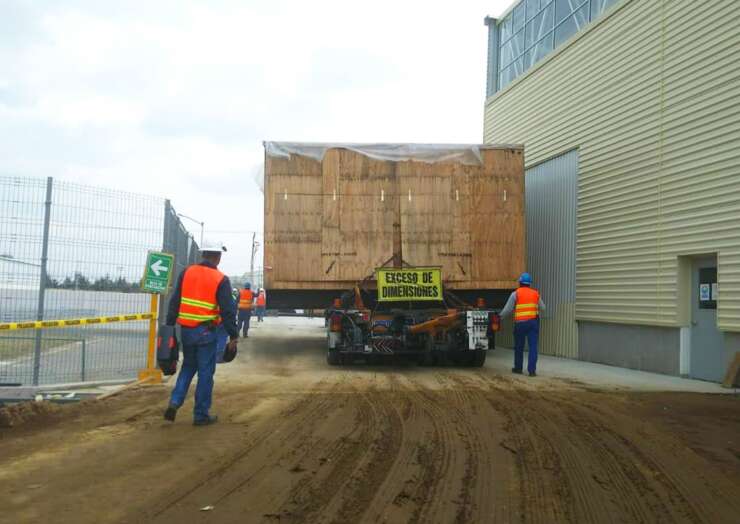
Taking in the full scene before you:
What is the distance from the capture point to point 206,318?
648 centimetres

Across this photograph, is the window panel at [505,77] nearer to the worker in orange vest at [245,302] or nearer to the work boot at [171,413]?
the worker in orange vest at [245,302]

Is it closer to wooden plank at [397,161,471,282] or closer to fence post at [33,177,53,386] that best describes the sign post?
fence post at [33,177,53,386]

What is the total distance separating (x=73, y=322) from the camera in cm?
797

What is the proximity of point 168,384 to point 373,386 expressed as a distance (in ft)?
8.98

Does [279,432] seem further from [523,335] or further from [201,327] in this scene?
[523,335]

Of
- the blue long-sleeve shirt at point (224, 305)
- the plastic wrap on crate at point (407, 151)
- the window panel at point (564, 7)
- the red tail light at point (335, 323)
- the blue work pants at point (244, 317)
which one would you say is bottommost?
the blue work pants at point (244, 317)

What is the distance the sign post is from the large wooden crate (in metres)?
2.95

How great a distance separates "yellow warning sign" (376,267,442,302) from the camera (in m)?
11.7

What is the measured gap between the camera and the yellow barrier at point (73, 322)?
7.16m

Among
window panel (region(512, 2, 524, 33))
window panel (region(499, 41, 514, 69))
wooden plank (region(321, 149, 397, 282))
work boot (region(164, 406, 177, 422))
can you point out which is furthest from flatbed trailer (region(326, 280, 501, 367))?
window panel (region(512, 2, 524, 33))

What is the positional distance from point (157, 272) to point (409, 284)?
4.46 metres

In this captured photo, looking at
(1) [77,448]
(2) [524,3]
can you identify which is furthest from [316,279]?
(2) [524,3]

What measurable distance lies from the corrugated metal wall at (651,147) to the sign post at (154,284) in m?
8.11

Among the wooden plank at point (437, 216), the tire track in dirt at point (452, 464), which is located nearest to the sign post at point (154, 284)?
the tire track in dirt at point (452, 464)
